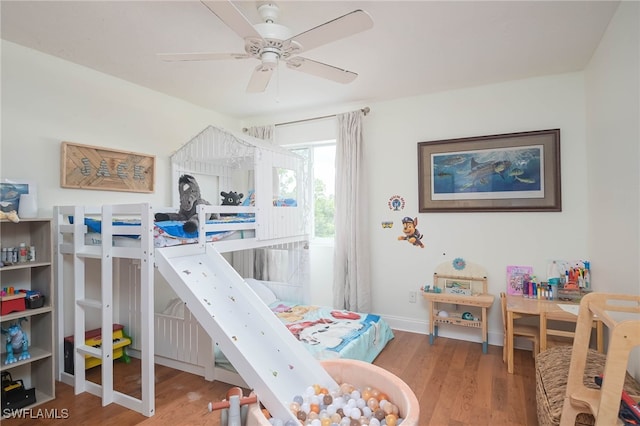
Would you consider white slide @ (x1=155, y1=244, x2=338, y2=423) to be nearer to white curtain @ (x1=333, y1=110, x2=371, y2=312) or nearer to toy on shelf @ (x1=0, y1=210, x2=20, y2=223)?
toy on shelf @ (x1=0, y1=210, x2=20, y2=223)

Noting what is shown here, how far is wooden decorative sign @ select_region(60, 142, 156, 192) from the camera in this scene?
2.64m

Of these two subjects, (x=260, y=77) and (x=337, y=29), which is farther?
(x=260, y=77)

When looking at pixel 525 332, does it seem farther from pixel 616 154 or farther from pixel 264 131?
pixel 264 131

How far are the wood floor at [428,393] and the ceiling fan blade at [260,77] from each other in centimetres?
213

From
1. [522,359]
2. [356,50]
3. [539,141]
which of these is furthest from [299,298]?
[539,141]

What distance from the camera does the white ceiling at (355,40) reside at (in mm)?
1988

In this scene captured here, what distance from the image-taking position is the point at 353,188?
3.60 metres

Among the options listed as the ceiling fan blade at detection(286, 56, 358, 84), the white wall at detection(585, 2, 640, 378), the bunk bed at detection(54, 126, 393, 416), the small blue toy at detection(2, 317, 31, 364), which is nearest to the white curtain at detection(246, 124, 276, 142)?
the bunk bed at detection(54, 126, 393, 416)

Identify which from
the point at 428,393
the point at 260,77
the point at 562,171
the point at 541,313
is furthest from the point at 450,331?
the point at 260,77

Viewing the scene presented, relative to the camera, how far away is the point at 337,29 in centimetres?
160

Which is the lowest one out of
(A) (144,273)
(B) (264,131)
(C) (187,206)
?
(A) (144,273)

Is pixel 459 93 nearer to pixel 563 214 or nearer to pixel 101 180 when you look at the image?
pixel 563 214

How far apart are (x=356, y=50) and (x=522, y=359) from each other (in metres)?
2.90

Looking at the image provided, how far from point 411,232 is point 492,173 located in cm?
96
